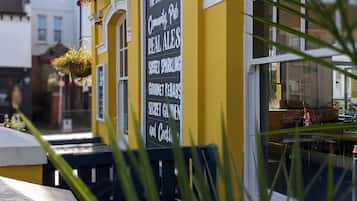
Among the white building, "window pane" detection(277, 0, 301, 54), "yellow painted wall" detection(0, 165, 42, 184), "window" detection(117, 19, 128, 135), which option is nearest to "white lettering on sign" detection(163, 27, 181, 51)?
"window pane" detection(277, 0, 301, 54)

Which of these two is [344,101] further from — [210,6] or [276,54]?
[210,6]

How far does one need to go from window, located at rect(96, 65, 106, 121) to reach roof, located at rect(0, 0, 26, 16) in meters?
13.7

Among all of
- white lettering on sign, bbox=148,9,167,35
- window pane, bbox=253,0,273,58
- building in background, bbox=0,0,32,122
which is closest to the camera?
window pane, bbox=253,0,273,58

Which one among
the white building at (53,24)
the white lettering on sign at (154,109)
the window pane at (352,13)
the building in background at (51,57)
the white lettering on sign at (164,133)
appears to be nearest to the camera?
the window pane at (352,13)

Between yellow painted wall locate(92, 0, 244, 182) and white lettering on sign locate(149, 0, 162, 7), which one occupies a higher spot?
white lettering on sign locate(149, 0, 162, 7)

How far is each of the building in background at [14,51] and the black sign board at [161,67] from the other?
16071 mm

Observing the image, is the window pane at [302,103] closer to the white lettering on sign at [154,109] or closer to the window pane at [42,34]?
the white lettering on sign at [154,109]

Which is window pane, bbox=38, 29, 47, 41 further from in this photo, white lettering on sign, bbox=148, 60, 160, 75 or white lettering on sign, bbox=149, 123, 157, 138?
white lettering on sign, bbox=149, 123, 157, 138

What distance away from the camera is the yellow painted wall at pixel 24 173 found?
3.11 meters

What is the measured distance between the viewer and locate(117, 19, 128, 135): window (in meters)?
8.11

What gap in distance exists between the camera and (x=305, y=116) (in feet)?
13.3

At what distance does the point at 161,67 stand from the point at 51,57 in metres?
18.7

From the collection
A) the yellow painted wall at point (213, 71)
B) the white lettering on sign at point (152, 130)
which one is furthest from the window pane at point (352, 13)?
the white lettering on sign at point (152, 130)

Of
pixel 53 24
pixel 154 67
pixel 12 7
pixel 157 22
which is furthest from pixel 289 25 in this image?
pixel 53 24
